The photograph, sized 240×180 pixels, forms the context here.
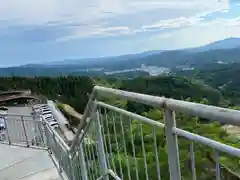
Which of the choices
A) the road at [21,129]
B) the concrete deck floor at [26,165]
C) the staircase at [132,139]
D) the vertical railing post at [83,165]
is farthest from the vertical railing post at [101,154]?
the road at [21,129]

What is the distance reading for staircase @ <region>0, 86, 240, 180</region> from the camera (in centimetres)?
105

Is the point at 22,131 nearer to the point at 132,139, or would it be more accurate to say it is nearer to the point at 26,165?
the point at 26,165

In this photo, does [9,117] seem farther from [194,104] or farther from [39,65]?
[39,65]

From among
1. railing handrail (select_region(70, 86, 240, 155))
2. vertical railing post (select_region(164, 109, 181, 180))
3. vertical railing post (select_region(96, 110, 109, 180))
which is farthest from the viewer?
vertical railing post (select_region(96, 110, 109, 180))

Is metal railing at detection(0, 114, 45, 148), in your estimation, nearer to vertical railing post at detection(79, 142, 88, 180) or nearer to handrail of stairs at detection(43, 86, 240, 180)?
vertical railing post at detection(79, 142, 88, 180)

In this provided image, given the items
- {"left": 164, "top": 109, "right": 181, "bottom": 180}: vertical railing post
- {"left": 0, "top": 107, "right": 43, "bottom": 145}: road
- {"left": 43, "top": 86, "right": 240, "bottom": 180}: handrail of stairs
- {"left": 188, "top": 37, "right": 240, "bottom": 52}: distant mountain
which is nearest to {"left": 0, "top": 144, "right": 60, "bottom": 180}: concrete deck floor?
{"left": 0, "top": 107, "right": 43, "bottom": 145}: road

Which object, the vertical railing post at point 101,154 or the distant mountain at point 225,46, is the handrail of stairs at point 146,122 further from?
the distant mountain at point 225,46

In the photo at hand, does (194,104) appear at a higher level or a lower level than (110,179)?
higher

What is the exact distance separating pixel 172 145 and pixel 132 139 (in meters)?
0.51

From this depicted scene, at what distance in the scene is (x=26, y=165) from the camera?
5.77 meters

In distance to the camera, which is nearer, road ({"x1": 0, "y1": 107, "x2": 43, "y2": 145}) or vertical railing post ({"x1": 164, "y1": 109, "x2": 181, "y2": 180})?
vertical railing post ({"x1": 164, "y1": 109, "x2": 181, "y2": 180})

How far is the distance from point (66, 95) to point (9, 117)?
1759 centimetres

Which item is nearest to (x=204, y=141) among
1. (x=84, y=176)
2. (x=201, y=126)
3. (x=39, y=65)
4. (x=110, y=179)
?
(x=201, y=126)

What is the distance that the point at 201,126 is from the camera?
1.38 meters
